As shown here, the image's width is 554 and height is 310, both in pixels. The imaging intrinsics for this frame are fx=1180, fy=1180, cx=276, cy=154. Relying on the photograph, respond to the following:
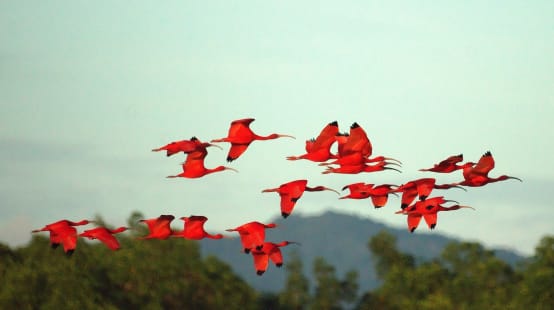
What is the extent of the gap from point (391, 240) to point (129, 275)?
46.6m

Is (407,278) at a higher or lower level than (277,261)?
lower

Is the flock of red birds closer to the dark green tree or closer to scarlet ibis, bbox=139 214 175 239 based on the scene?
scarlet ibis, bbox=139 214 175 239

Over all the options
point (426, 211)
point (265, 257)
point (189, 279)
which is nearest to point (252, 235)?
point (265, 257)

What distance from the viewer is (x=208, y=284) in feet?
282

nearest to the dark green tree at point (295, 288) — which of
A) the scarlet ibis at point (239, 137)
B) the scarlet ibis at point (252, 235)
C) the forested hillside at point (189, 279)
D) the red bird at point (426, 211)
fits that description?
the forested hillside at point (189, 279)

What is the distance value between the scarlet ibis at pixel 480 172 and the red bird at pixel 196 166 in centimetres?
489

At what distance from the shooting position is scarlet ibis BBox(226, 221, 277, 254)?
21.8 m

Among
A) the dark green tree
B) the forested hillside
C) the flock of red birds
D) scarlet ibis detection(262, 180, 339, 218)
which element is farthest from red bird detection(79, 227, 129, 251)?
the dark green tree

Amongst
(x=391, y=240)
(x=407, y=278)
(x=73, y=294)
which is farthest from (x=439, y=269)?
(x=73, y=294)

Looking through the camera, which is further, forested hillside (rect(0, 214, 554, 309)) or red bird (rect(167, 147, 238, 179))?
forested hillside (rect(0, 214, 554, 309))

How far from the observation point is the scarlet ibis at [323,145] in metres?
22.5

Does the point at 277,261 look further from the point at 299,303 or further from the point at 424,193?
the point at 299,303

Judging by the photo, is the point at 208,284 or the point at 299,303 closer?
the point at 208,284

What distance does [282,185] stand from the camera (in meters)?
22.0
